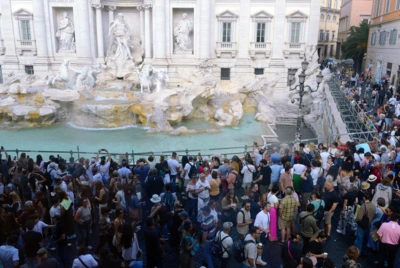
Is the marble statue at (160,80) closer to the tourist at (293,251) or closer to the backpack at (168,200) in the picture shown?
the backpack at (168,200)

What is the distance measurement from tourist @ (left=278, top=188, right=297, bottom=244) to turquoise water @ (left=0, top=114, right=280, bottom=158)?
7.22 meters

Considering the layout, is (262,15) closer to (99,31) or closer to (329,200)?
(99,31)

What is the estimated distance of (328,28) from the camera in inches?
2126

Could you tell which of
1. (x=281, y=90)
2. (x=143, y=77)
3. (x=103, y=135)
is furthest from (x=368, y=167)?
(x=281, y=90)

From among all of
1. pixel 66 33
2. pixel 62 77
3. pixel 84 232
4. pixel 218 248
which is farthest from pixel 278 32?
pixel 218 248

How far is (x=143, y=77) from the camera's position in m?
20.8

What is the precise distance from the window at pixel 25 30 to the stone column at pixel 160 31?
926 centimetres

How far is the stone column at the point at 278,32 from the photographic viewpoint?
81.8 ft

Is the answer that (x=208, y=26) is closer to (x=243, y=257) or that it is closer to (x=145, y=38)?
(x=145, y=38)

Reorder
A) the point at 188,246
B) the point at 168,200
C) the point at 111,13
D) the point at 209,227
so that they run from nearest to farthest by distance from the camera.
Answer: the point at 188,246, the point at 209,227, the point at 168,200, the point at 111,13

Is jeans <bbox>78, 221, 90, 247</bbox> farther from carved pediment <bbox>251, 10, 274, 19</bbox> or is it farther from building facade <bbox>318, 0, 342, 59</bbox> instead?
building facade <bbox>318, 0, 342, 59</bbox>

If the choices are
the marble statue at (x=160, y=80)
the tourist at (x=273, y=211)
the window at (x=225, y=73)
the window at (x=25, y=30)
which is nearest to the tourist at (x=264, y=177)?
the tourist at (x=273, y=211)

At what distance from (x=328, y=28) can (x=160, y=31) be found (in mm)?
37637

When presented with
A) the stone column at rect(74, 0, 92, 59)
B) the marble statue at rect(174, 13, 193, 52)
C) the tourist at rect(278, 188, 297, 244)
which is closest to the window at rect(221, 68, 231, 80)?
the marble statue at rect(174, 13, 193, 52)
